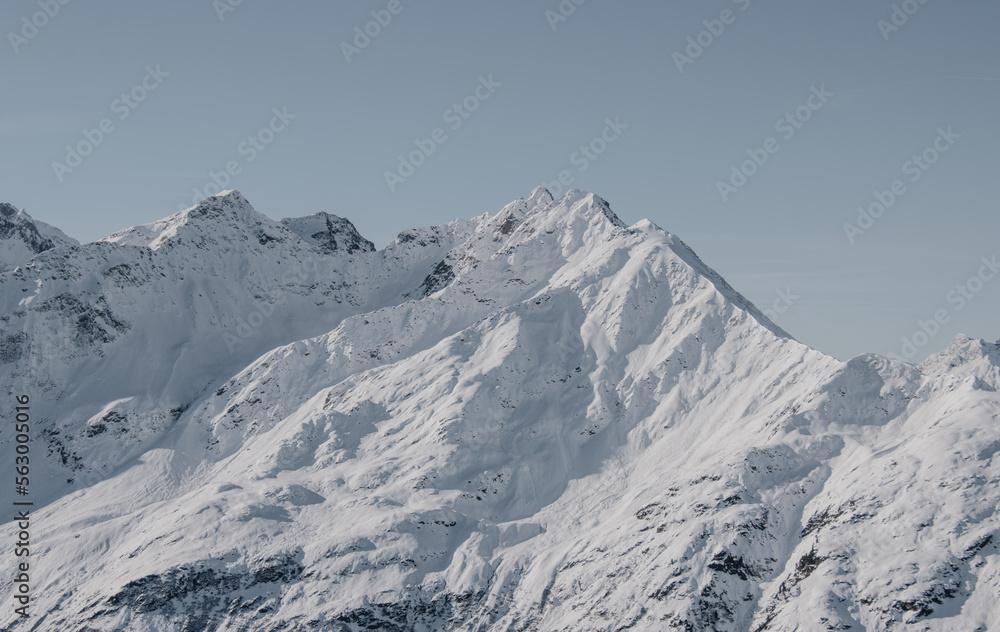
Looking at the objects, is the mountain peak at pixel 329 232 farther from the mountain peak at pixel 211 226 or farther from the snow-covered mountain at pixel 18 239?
the snow-covered mountain at pixel 18 239

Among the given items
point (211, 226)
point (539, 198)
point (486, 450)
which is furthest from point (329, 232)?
point (486, 450)

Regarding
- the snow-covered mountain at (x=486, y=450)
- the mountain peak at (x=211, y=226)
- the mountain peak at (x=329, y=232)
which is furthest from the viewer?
the mountain peak at (x=329, y=232)

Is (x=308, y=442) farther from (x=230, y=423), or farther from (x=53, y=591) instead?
(x=53, y=591)

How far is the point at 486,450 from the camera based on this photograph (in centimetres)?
11025

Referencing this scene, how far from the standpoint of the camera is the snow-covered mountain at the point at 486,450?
8281cm

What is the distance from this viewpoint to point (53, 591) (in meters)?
101

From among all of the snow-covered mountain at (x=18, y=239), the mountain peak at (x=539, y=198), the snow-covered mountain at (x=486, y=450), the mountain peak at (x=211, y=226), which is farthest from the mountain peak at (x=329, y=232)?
the snow-covered mountain at (x=18, y=239)

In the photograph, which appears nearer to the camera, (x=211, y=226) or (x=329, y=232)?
(x=211, y=226)

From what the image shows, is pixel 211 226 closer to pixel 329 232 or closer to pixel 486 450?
pixel 329 232

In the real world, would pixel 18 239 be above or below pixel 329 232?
below

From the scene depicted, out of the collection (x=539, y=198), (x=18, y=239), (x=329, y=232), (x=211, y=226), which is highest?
(x=539, y=198)

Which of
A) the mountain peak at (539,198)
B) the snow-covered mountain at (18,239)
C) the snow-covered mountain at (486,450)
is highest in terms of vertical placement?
the mountain peak at (539,198)

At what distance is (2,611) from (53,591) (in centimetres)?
585

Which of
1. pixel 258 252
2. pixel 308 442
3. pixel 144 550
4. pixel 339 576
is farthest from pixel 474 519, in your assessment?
pixel 258 252
